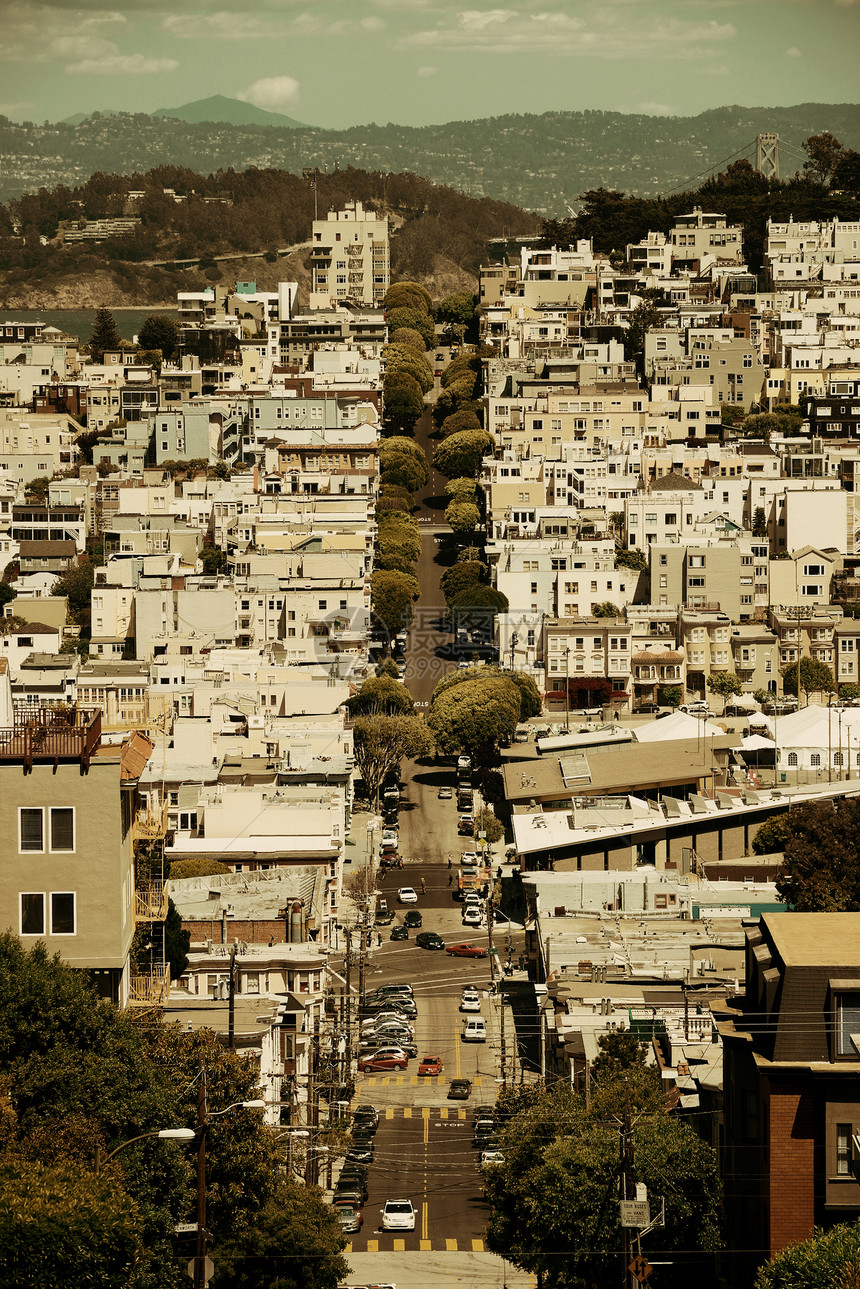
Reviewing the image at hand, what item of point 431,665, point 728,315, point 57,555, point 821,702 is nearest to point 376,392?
point 728,315

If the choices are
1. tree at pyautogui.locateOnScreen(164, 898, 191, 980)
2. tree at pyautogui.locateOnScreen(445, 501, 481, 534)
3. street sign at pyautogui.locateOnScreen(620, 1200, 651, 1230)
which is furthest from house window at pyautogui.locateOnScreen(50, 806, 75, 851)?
tree at pyautogui.locateOnScreen(445, 501, 481, 534)

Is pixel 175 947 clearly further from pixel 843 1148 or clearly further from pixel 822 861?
pixel 822 861

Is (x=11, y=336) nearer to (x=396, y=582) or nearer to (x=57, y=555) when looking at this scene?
(x=57, y=555)

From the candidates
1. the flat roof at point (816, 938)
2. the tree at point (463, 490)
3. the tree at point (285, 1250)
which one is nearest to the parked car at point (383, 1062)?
the tree at point (285, 1250)

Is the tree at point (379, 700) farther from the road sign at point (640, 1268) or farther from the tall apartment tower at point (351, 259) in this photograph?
the tall apartment tower at point (351, 259)

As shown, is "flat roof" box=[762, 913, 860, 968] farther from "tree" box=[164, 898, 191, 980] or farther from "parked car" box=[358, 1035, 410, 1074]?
"parked car" box=[358, 1035, 410, 1074]

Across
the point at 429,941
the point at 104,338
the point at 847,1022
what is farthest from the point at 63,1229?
the point at 104,338
